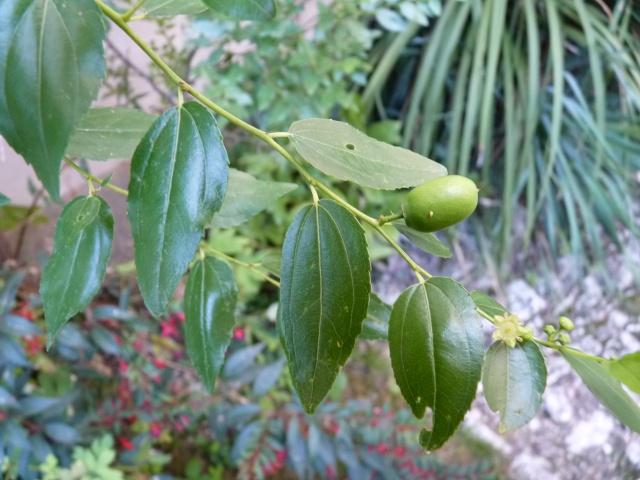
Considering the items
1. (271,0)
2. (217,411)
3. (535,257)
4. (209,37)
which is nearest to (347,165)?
(271,0)

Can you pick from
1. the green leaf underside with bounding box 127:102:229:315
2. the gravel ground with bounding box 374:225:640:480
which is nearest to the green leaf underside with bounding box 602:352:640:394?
the green leaf underside with bounding box 127:102:229:315

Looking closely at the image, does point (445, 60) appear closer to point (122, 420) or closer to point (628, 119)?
point (628, 119)

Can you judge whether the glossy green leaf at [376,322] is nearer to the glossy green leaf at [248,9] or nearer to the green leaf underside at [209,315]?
the green leaf underside at [209,315]

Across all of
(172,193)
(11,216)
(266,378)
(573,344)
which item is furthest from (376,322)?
(573,344)

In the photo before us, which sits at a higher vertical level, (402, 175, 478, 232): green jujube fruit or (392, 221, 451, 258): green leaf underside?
(402, 175, 478, 232): green jujube fruit

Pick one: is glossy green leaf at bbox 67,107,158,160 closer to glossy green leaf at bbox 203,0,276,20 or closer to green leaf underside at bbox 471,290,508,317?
glossy green leaf at bbox 203,0,276,20

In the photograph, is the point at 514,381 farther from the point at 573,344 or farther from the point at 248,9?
the point at 573,344
